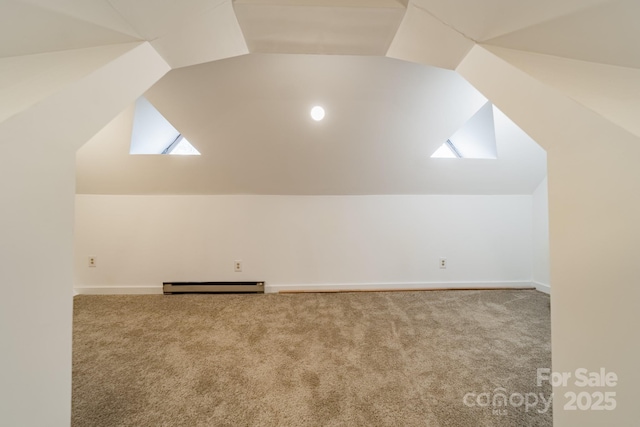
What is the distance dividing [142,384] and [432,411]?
5.32ft

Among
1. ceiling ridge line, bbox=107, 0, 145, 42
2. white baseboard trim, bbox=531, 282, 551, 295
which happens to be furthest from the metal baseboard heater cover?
white baseboard trim, bbox=531, 282, 551, 295

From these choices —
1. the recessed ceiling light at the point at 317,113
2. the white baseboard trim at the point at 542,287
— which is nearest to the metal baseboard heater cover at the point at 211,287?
the recessed ceiling light at the point at 317,113

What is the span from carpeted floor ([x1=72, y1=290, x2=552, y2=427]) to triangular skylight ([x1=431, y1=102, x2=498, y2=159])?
65.7 inches

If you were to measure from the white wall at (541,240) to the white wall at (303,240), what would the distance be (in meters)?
0.08

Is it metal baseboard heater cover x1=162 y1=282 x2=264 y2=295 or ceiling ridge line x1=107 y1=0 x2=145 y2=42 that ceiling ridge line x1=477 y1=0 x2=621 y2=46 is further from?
metal baseboard heater cover x1=162 y1=282 x2=264 y2=295

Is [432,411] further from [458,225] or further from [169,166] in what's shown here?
[169,166]

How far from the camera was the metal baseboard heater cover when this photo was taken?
2.61 metres

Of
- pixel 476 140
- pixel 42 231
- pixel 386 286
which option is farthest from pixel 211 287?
pixel 476 140

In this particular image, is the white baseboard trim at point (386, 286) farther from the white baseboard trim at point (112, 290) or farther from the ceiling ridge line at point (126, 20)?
the ceiling ridge line at point (126, 20)

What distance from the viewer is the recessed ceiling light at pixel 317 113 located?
75.0 inches

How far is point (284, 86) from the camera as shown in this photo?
173 cm

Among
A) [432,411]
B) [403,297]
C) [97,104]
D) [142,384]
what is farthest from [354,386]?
[97,104]

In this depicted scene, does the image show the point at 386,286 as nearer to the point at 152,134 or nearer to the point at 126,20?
the point at 126,20

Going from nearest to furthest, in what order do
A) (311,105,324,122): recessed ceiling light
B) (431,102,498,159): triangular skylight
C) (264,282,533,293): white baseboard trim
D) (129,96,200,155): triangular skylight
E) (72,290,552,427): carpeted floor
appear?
1. (72,290,552,427): carpeted floor
2. (311,105,324,122): recessed ceiling light
3. (129,96,200,155): triangular skylight
4. (431,102,498,159): triangular skylight
5. (264,282,533,293): white baseboard trim
